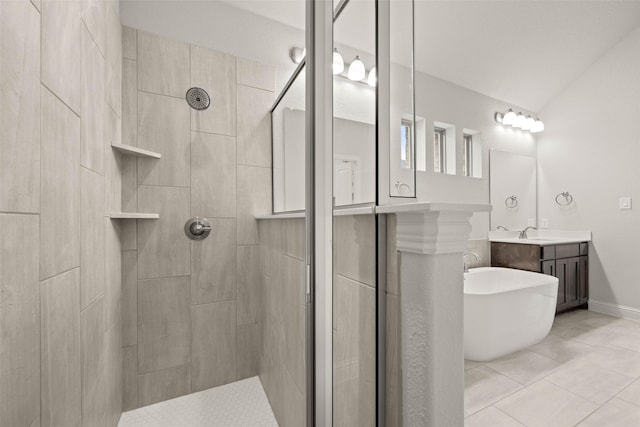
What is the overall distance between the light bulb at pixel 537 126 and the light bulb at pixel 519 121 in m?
0.02

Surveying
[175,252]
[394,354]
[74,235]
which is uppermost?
[74,235]

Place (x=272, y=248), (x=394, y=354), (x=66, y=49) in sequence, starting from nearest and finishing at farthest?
(x=394, y=354)
(x=66, y=49)
(x=272, y=248)

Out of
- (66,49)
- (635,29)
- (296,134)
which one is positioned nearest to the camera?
(635,29)

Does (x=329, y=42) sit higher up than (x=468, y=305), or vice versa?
(x=329, y=42)

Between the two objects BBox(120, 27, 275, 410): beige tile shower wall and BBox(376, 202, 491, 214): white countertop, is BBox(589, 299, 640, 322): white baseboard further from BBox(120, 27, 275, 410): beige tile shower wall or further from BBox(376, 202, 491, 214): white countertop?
BBox(120, 27, 275, 410): beige tile shower wall

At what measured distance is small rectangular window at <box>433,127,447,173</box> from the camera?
482mm

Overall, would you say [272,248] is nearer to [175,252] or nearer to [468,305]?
[175,252]

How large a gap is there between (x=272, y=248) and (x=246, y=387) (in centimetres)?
60

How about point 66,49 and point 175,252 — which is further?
point 175,252

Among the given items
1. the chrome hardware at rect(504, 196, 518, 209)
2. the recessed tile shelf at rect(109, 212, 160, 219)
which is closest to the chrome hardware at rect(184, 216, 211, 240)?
the recessed tile shelf at rect(109, 212, 160, 219)

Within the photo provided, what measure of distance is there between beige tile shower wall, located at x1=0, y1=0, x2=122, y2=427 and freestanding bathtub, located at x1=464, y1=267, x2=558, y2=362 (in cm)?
81

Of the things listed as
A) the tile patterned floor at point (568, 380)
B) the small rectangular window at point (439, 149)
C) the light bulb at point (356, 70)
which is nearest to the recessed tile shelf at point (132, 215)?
the light bulb at point (356, 70)

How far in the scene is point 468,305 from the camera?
1.72 feet

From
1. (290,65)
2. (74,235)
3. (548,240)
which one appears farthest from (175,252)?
(548,240)
